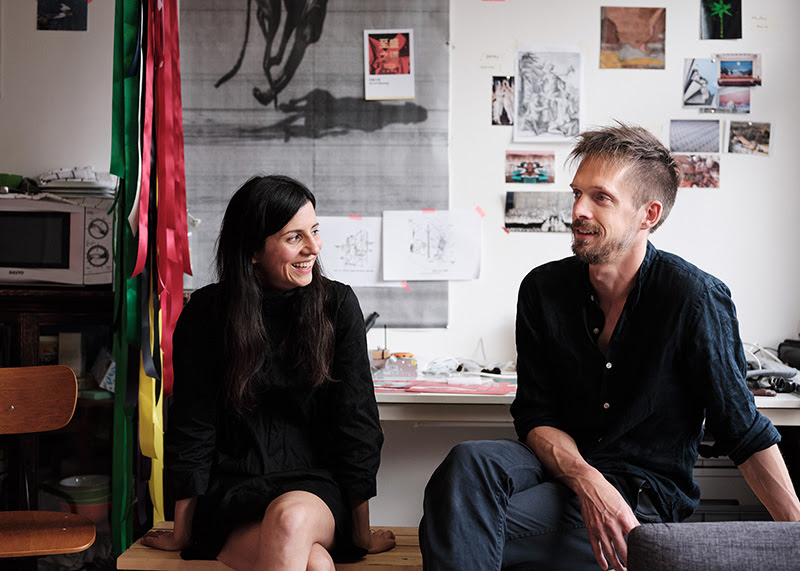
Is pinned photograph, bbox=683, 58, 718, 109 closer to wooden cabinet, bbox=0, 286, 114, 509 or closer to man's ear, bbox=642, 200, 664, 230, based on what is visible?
man's ear, bbox=642, 200, 664, 230

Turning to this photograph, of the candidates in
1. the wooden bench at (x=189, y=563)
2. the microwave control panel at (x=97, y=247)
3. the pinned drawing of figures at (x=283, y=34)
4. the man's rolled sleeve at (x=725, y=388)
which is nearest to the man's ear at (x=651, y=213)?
the man's rolled sleeve at (x=725, y=388)

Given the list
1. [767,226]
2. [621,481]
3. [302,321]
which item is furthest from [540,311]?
[767,226]

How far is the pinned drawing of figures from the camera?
2566 mm

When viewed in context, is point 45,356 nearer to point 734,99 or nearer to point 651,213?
point 651,213

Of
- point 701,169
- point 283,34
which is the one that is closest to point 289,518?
point 283,34

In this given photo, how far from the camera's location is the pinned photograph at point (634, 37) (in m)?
2.54

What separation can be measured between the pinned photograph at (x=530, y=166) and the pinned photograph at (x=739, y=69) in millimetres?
652

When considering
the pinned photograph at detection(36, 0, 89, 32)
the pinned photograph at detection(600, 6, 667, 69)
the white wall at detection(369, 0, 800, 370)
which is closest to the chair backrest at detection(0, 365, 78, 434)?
the white wall at detection(369, 0, 800, 370)

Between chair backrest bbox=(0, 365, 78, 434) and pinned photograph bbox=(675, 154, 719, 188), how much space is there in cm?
207

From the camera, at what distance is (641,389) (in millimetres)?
1520

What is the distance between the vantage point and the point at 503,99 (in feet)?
8.41

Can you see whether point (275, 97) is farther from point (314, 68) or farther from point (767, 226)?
point (767, 226)

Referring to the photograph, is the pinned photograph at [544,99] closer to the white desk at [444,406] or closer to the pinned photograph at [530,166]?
the pinned photograph at [530,166]

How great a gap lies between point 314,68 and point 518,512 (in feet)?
5.71
